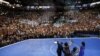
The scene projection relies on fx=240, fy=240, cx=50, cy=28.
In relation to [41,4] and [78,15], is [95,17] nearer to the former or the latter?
[78,15]

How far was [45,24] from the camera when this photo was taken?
88.5ft

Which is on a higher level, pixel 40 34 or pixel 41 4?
pixel 41 4

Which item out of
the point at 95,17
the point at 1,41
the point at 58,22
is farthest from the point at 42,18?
the point at 1,41

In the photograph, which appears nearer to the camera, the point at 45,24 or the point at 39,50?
the point at 39,50

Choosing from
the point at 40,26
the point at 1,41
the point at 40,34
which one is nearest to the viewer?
the point at 1,41

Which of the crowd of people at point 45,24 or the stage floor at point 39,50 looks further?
the crowd of people at point 45,24

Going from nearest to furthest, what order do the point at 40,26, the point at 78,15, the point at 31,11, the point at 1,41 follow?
the point at 1,41 < the point at 40,26 < the point at 78,15 < the point at 31,11

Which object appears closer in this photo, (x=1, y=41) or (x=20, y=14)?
(x=1, y=41)

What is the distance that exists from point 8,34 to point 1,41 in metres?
3.29

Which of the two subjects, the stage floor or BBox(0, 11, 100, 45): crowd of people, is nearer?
the stage floor

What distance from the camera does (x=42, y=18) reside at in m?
28.7

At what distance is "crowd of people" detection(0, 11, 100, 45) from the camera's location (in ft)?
70.5

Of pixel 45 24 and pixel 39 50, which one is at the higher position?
pixel 39 50

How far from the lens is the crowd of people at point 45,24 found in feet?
70.5
